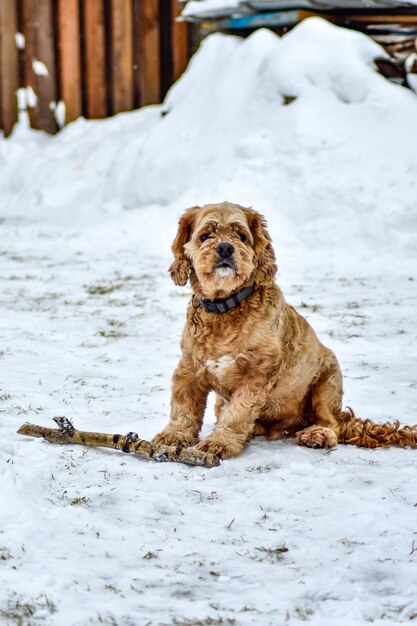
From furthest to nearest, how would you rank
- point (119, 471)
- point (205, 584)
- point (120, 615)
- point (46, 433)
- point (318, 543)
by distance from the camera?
point (46, 433)
point (119, 471)
point (318, 543)
point (205, 584)
point (120, 615)

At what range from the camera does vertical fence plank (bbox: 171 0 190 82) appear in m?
13.6

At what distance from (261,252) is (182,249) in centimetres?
46

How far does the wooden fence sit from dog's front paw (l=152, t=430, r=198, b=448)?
10634 millimetres

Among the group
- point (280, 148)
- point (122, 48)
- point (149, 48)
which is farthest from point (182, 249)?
point (122, 48)

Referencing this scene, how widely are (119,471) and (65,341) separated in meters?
2.89

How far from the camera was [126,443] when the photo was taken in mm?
4020

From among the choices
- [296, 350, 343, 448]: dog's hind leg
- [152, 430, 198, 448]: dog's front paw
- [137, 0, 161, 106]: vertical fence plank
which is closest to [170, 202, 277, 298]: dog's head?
[296, 350, 343, 448]: dog's hind leg

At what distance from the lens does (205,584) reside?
8.98 ft

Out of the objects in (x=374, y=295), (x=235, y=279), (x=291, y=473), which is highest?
(x=235, y=279)

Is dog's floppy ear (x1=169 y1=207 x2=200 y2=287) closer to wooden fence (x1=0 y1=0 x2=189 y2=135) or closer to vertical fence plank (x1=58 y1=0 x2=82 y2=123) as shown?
wooden fence (x1=0 y1=0 x2=189 y2=135)

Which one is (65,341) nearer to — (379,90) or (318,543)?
(318,543)

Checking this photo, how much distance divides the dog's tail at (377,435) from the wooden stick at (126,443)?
0.81m

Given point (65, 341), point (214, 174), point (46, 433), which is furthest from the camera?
point (214, 174)

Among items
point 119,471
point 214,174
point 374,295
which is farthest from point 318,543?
point 214,174
